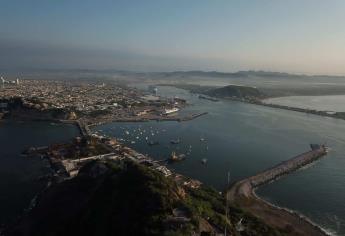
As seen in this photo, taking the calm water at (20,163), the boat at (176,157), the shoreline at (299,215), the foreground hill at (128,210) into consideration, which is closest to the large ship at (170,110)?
the calm water at (20,163)

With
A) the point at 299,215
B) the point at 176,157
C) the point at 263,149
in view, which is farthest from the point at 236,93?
the point at 299,215

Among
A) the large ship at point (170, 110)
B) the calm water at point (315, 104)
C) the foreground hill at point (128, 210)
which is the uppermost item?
the foreground hill at point (128, 210)

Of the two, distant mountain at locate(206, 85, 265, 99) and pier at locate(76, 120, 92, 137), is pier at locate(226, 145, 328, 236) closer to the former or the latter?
pier at locate(76, 120, 92, 137)

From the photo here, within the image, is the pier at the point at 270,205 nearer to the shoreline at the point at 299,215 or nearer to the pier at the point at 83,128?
the shoreline at the point at 299,215

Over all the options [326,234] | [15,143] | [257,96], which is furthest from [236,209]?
[257,96]

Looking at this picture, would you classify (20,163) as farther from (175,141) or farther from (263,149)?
(263,149)

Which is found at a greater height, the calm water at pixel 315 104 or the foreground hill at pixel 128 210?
the foreground hill at pixel 128 210
